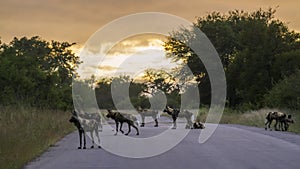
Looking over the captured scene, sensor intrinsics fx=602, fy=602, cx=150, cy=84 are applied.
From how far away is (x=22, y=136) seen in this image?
63.9ft

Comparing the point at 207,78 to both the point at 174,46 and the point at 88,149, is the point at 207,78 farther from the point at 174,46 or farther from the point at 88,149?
the point at 88,149

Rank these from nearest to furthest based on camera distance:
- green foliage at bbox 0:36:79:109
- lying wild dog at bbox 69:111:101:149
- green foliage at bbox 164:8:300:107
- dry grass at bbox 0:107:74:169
A: 1. dry grass at bbox 0:107:74:169
2. lying wild dog at bbox 69:111:101:149
3. green foliage at bbox 0:36:79:109
4. green foliage at bbox 164:8:300:107

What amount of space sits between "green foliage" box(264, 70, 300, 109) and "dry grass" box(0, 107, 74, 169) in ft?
75.6

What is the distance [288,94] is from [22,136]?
111ft

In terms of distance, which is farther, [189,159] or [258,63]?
[258,63]

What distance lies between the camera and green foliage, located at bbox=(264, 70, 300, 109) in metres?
46.7

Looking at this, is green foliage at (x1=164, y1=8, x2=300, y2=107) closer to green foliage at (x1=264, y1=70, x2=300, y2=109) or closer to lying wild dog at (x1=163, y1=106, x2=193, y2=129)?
green foliage at (x1=264, y1=70, x2=300, y2=109)

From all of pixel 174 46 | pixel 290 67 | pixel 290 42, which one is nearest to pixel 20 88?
pixel 290 67

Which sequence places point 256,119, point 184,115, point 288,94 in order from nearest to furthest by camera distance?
1. point 184,115
2. point 256,119
3. point 288,94

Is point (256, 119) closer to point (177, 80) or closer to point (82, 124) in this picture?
point (82, 124)

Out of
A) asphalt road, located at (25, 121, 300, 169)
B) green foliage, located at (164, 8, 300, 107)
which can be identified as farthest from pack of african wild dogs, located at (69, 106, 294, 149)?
green foliage, located at (164, 8, 300, 107)

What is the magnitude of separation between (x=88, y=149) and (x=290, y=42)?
5113 cm

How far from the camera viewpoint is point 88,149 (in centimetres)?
2036

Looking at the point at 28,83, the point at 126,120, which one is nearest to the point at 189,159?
the point at 126,120
